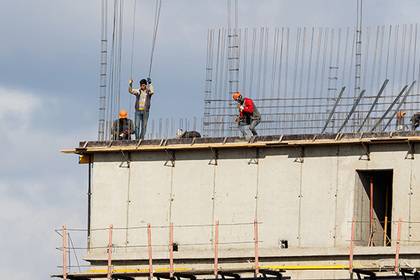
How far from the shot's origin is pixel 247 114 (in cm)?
6381

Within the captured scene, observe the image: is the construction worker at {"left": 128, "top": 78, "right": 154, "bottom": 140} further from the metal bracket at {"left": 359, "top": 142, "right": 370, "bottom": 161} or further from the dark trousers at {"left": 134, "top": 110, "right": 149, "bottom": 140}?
the metal bracket at {"left": 359, "top": 142, "right": 370, "bottom": 161}

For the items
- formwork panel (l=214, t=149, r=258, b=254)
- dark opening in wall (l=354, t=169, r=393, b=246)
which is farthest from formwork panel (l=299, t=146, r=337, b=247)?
formwork panel (l=214, t=149, r=258, b=254)

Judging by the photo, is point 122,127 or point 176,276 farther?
point 122,127

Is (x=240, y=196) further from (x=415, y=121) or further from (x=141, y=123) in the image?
(x=415, y=121)

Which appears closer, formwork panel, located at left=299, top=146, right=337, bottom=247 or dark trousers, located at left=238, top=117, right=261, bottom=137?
formwork panel, located at left=299, top=146, right=337, bottom=247

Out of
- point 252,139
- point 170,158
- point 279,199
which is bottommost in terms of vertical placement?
point 279,199

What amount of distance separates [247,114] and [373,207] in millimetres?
5134

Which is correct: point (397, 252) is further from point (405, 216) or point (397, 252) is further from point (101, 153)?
point (101, 153)

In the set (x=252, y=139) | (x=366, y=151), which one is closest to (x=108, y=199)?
(x=252, y=139)

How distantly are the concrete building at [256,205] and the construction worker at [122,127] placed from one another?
79 centimetres

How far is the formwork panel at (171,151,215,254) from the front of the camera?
63844 millimetres

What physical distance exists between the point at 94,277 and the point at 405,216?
10.2 meters

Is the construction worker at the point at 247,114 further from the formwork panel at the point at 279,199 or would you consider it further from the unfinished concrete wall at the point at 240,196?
the formwork panel at the point at 279,199

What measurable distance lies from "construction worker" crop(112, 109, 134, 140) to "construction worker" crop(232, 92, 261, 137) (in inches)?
→ 171
